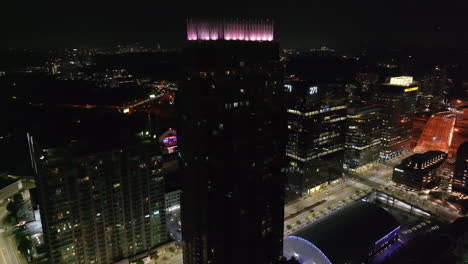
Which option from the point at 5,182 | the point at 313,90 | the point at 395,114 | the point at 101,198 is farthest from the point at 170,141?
the point at 395,114

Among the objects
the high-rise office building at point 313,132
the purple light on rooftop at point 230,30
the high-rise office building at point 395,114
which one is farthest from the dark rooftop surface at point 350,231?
the high-rise office building at point 395,114

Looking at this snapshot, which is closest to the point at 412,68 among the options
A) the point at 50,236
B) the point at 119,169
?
the point at 119,169

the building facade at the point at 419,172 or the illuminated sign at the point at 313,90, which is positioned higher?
the illuminated sign at the point at 313,90

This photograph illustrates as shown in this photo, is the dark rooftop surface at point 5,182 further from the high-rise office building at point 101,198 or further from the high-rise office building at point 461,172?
the high-rise office building at point 461,172

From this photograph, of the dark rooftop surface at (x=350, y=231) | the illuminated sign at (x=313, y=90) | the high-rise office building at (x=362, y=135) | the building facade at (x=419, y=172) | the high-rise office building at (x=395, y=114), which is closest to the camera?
the dark rooftop surface at (x=350, y=231)

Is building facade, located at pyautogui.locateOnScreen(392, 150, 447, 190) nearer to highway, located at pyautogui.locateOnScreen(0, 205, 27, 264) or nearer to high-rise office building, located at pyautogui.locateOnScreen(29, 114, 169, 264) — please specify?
high-rise office building, located at pyautogui.locateOnScreen(29, 114, 169, 264)

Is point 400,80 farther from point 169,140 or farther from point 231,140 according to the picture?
point 231,140
